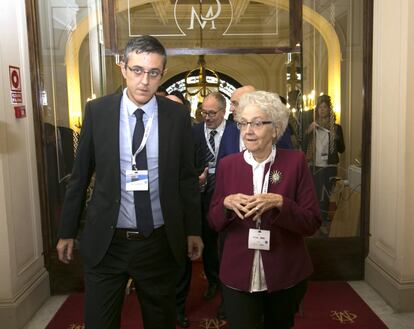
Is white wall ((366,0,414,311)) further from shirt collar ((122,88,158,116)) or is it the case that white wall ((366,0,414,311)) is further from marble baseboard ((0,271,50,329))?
marble baseboard ((0,271,50,329))

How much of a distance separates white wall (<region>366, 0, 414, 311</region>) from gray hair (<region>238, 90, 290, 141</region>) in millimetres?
1622

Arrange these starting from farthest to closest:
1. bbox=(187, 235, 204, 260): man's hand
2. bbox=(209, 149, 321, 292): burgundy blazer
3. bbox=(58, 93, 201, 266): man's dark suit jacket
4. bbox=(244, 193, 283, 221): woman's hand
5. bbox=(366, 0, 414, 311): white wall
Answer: bbox=(366, 0, 414, 311): white wall → bbox=(187, 235, 204, 260): man's hand → bbox=(58, 93, 201, 266): man's dark suit jacket → bbox=(209, 149, 321, 292): burgundy blazer → bbox=(244, 193, 283, 221): woman's hand

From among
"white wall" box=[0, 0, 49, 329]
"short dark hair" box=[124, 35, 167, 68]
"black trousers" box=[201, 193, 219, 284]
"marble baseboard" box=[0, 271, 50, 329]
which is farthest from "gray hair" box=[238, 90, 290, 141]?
"marble baseboard" box=[0, 271, 50, 329]

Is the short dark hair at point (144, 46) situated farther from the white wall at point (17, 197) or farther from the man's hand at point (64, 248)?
the white wall at point (17, 197)

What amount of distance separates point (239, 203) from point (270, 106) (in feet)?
1.49

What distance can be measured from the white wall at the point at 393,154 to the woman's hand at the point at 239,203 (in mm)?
1922

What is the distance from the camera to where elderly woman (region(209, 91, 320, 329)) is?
1.95 meters

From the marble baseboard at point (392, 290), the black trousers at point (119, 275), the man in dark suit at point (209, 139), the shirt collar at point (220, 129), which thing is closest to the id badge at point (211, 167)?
the man in dark suit at point (209, 139)

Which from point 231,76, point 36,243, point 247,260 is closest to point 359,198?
point 247,260

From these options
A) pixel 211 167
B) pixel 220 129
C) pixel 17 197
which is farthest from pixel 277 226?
pixel 17 197

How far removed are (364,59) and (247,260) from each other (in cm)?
252

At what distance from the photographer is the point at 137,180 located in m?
2.03

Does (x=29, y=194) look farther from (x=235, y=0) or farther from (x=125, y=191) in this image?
(x=235, y=0)

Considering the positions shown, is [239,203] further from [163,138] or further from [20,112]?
[20,112]
